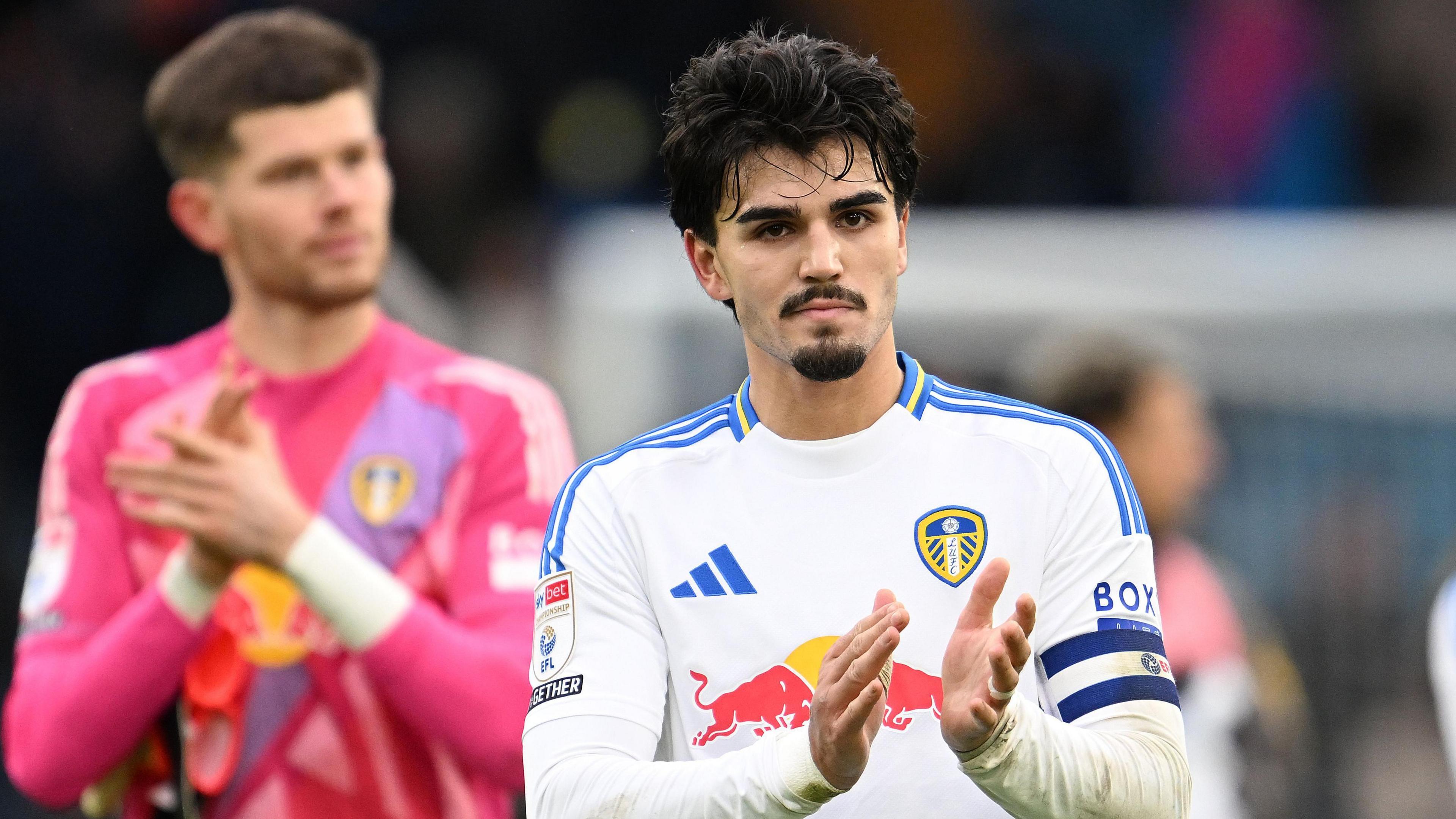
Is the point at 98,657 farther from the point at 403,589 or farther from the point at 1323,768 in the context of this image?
the point at 1323,768

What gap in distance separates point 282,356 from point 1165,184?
802 centimetres

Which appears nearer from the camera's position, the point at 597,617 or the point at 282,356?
the point at 597,617

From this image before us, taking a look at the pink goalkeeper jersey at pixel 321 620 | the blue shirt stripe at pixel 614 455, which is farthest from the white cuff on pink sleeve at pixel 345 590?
the blue shirt stripe at pixel 614 455

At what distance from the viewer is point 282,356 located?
4.93 metres

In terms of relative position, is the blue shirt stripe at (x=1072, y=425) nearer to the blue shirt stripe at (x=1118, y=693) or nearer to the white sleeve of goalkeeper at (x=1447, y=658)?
the blue shirt stripe at (x=1118, y=693)

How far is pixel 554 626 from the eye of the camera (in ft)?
11.4

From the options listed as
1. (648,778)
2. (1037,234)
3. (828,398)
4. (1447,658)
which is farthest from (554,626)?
(1037,234)

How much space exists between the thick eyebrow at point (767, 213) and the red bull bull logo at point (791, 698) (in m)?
0.74

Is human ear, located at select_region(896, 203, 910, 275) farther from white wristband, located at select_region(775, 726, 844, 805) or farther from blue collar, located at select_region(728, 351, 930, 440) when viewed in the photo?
white wristband, located at select_region(775, 726, 844, 805)

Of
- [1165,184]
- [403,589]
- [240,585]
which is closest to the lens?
[403,589]

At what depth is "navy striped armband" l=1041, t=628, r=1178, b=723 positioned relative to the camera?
321 centimetres

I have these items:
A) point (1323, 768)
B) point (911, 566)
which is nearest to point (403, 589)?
point (911, 566)

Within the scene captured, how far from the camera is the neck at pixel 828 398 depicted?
11.5ft

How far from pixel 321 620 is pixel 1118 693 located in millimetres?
2164
